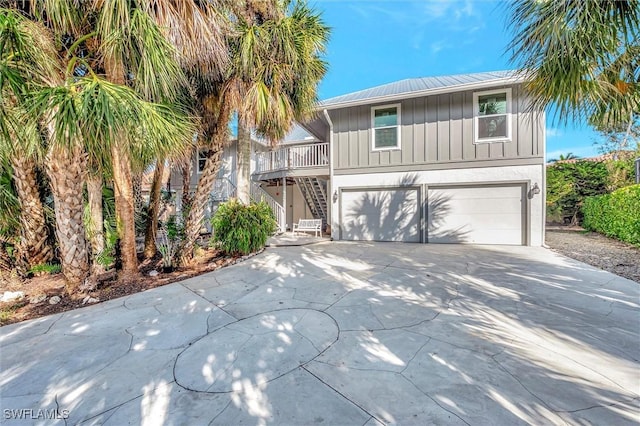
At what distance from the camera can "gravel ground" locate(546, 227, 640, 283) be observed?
527cm

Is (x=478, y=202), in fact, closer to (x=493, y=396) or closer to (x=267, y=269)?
(x=267, y=269)

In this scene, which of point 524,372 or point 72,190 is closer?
point 524,372

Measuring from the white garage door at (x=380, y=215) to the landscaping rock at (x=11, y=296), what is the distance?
8353mm

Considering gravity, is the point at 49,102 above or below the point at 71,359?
above

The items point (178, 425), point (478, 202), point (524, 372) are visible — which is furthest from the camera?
point (478, 202)

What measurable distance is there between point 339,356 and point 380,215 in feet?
25.1

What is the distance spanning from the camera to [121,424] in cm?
182

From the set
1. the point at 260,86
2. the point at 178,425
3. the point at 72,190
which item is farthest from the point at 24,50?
the point at 178,425

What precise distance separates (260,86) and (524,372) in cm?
630

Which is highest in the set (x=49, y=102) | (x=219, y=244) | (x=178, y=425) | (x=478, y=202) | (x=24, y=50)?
(x=24, y=50)

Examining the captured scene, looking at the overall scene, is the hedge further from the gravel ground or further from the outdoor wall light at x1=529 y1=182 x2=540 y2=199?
the outdoor wall light at x1=529 y1=182 x2=540 y2=199

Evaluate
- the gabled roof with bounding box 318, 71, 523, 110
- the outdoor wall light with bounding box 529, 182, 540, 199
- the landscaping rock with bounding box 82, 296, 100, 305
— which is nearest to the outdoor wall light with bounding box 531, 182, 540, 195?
the outdoor wall light with bounding box 529, 182, 540, 199

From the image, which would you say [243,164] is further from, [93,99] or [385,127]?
[385,127]

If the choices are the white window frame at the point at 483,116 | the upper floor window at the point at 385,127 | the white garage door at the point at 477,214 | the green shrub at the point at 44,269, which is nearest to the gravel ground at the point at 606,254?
the white garage door at the point at 477,214
